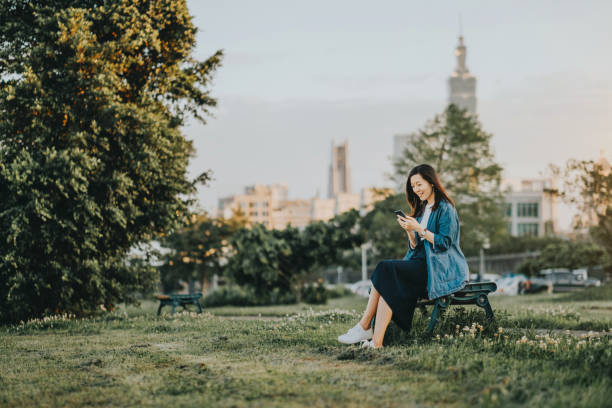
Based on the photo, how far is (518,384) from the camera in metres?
4.34

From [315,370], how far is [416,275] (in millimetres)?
1743

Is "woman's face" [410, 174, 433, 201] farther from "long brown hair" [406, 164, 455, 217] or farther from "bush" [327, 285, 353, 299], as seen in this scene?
"bush" [327, 285, 353, 299]

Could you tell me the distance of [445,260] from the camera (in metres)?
6.70

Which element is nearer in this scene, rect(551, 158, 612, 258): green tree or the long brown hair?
the long brown hair

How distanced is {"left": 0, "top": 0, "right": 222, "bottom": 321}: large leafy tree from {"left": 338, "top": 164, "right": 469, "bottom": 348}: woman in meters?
A: 7.31

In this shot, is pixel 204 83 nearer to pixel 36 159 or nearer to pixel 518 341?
pixel 36 159

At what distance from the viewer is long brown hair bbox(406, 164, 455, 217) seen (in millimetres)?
7039

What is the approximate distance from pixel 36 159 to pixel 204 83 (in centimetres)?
497

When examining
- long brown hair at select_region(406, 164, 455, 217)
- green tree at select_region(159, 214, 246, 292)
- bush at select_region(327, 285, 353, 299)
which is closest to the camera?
long brown hair at select_region(406, 164, 455, 217)

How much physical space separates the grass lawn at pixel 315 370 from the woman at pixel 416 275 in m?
0.26

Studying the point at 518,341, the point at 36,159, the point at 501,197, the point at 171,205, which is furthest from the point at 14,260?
the point at 501,197

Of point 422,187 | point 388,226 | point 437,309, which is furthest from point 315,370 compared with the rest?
point 388,226

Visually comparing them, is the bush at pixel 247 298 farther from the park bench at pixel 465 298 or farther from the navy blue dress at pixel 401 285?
the navy blue dress at pixel 401 285

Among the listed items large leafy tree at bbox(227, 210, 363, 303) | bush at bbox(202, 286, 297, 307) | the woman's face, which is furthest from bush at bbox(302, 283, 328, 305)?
the woman's face
